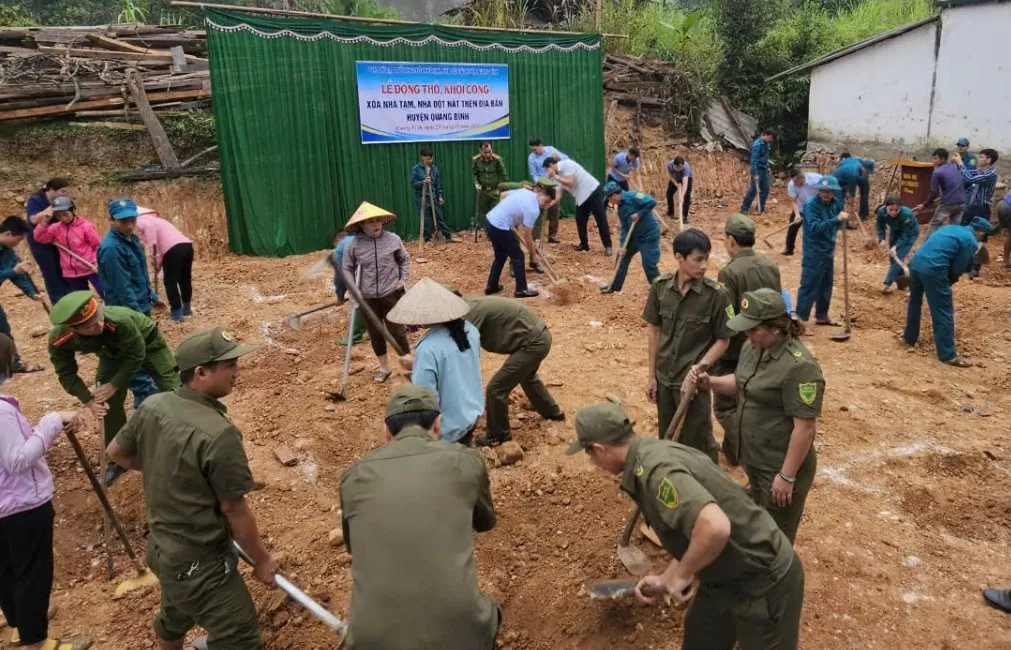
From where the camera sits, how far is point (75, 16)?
69.5ft

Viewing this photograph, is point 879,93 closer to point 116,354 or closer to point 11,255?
point 116,354

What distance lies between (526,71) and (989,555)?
10.2 metres

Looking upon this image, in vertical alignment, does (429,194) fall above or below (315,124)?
below

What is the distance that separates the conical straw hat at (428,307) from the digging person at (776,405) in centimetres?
141

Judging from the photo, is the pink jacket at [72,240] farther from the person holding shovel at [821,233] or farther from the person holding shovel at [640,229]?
the person holding shovel at [821,233]

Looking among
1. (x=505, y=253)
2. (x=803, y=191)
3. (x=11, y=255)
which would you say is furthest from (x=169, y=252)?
(x=803, y=191)

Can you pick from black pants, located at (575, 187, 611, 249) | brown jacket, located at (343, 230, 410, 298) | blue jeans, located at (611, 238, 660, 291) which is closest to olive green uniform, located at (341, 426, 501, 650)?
brown jacket, located at (343, 230, 410, 298)

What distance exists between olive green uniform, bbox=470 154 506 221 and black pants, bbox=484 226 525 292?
2.72 meters

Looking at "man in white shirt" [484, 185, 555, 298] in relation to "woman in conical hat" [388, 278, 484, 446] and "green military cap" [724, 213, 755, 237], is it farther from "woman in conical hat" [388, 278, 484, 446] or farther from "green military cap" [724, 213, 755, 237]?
"woman in conical hat" [388, 278, 484, 446]

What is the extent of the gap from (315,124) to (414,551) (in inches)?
354

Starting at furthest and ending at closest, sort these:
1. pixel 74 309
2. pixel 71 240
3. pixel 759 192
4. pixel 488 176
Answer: pixel 759 192 → pixel 488 176 → pixel 71 240 → pixel 74 309

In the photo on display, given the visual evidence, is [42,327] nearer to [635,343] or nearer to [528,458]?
[528,458]

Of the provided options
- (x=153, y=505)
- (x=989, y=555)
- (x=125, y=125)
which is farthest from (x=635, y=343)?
(x=125, y=125)

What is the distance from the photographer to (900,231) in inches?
316
